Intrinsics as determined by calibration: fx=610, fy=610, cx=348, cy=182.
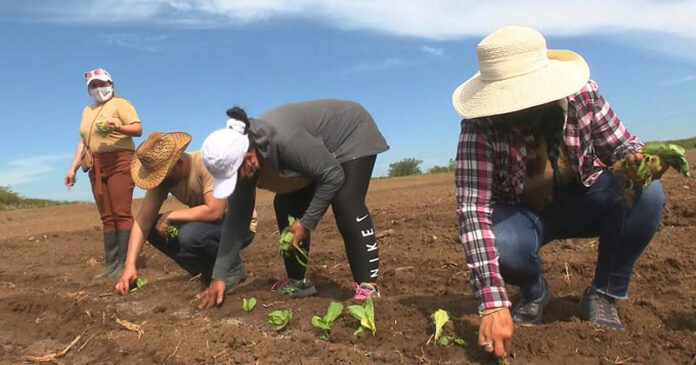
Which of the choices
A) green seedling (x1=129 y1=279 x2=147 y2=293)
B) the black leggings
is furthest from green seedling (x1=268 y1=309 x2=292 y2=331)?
green seedling (x1=129 y1=279 x2=147 y2=293)

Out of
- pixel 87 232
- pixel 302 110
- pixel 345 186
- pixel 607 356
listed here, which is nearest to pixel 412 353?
pixel 607 356

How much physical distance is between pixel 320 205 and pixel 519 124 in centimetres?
111

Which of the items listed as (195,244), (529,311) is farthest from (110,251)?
(529,311)

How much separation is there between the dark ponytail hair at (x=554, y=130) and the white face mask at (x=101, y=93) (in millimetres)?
3688

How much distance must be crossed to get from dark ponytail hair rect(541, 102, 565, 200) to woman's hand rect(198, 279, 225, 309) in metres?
1.96

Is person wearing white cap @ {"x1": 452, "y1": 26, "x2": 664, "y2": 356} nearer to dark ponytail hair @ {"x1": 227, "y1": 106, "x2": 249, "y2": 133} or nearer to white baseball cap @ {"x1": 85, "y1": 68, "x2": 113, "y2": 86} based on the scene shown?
dark ponytail hair @ {"x1": 227, "y1": 106, "x2": 249, "y2": 133}

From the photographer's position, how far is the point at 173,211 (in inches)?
157

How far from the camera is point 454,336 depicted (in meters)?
2.56

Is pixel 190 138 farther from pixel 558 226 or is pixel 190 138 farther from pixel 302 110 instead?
pixel 558 226

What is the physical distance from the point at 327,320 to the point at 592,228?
4.25 feet

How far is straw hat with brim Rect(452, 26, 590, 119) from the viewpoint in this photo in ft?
7.30

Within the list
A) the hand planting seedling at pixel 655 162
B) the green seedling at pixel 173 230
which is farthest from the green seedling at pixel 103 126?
the hand planting seedling at pixel 655 162

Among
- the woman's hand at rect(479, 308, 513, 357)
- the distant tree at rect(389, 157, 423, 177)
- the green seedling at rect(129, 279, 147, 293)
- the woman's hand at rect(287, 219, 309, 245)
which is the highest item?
the woman's hand at rect(287, 219, 309, 245)

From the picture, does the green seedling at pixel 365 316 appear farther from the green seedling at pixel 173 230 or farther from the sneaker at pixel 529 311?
the green seedling at pixel 173 230
